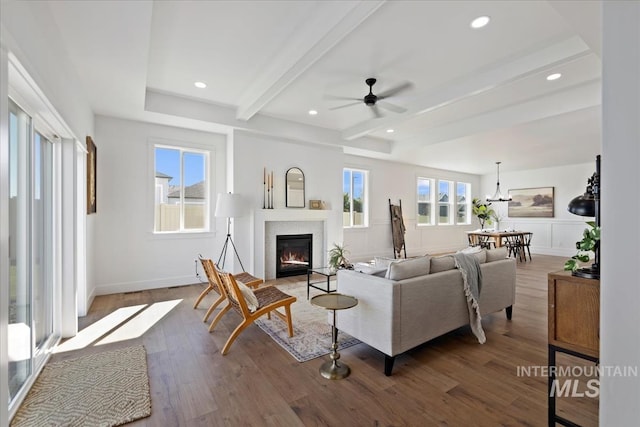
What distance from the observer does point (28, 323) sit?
2248 mm

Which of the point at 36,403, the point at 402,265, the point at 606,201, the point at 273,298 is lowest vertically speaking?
the point at 36,403

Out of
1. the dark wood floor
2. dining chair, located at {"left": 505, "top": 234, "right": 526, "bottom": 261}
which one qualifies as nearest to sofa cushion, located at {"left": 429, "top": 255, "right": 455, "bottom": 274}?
the dark wood floor

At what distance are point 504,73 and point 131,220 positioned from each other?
218 inches

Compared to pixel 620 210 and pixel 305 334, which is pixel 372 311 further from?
pixel 620 210

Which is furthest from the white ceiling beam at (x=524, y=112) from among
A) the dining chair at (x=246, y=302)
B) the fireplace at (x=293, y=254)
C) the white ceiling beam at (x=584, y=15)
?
the dining chair at (x=246, y=302)

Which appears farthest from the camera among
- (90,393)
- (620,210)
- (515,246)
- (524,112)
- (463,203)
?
(463,203)

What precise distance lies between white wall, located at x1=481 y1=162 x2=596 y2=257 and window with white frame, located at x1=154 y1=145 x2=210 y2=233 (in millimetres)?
9508

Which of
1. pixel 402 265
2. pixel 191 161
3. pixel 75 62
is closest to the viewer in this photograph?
pixel 402 265

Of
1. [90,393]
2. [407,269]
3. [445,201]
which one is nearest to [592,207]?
[407,269]

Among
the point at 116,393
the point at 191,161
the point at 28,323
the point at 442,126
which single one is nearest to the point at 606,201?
the point at 116,393

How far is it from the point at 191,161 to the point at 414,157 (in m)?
5.18

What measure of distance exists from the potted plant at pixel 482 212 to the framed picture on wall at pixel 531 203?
60cm

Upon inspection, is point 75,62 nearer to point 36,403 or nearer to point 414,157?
point 36,403

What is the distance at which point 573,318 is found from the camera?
1.58 metres
